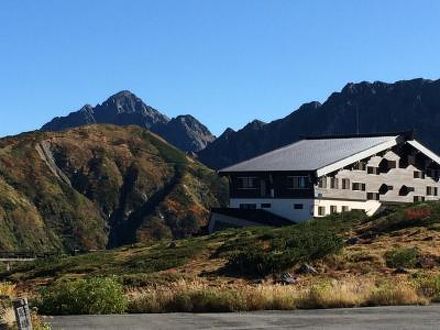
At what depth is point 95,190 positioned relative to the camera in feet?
547

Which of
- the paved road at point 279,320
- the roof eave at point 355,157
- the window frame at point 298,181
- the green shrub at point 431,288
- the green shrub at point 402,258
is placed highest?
the roof eave at point 355,157

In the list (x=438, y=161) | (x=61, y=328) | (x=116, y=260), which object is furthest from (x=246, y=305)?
(x=438, y=161)

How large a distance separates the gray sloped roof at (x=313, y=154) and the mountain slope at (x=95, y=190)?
59.6m

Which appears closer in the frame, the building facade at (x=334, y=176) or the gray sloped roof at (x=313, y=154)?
the building facade at (x=334, y=176)

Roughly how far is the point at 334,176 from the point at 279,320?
56412 millimetres

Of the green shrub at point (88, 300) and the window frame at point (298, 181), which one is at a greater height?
the window frame at point (298, 181)

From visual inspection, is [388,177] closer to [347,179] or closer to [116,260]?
[347,179]

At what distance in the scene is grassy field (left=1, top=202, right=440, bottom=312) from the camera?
766 inches

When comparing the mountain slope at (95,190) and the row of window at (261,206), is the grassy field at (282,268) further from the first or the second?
the mountain slope at (95,190)

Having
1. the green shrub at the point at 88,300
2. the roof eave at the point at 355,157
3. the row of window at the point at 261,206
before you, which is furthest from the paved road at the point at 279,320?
the row of window at the point at 261,206

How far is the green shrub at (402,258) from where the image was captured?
1246 inches

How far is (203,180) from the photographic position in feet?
601

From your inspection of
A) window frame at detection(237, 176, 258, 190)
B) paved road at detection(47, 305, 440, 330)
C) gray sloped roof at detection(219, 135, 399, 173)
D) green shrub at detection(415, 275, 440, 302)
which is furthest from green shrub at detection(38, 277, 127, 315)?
window frame at detection(237, 176, 258, 190)

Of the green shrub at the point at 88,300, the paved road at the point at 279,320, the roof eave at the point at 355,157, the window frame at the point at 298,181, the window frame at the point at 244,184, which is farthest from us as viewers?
the window frame at the point at 244,184
